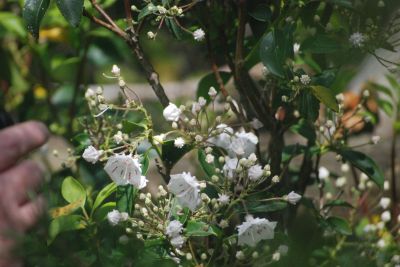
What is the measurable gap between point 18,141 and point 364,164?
691 mm

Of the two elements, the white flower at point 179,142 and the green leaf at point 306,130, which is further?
the green leaf at point 306,130

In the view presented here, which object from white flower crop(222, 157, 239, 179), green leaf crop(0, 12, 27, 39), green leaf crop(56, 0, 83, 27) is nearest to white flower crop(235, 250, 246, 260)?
white flower crop(222, 157, 239, 179)

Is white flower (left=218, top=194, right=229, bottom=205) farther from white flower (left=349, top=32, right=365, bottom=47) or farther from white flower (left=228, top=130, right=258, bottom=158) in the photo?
white flower (left=349, top=32, right=365, bottom=47)

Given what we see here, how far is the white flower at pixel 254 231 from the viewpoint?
3.76ft

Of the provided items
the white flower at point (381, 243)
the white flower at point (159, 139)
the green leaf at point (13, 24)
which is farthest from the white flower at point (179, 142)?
the green leaf at point (13, 24)

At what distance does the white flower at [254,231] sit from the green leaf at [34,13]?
0.49m

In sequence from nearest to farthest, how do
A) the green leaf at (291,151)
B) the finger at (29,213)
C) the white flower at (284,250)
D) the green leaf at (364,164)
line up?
the finger at (29,213) → the white flower at (284,250) → the green leaf at (364,164) → the green leaf at (291,151)

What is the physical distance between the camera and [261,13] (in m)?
1.34

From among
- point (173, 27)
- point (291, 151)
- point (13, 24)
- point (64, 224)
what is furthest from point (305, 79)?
point (13, 24)

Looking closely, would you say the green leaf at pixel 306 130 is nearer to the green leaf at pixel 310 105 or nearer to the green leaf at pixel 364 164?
the green leaf at pixel 364 164

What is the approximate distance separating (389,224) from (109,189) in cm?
83

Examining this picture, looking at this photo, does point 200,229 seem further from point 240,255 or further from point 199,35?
point 199,35

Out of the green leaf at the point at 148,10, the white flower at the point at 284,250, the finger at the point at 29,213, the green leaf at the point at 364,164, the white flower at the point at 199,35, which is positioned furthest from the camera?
the green leaf at the point at 364,164

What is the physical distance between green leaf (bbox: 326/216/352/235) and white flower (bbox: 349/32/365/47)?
0.36 m
